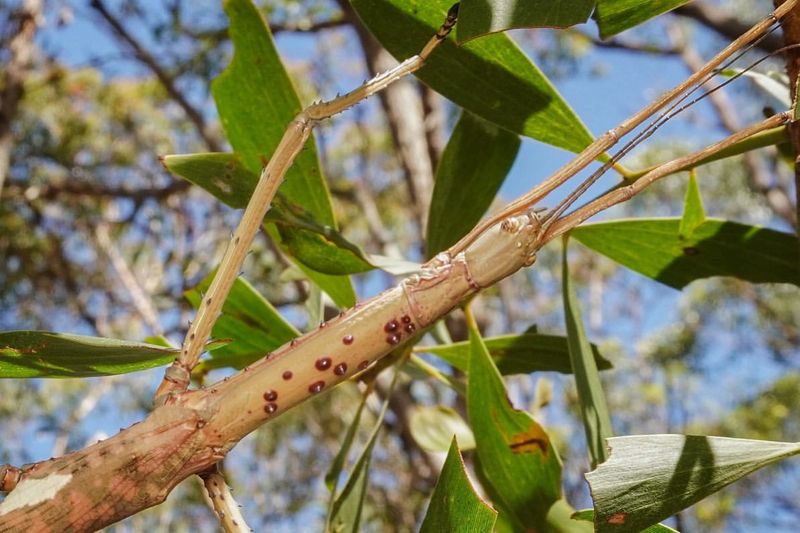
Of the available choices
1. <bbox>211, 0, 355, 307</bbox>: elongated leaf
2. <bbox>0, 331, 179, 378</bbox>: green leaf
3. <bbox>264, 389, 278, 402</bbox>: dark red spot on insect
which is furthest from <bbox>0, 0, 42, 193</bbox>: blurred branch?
<bbox>264, 389, 278, 402</bbox>: dark red spot on insect

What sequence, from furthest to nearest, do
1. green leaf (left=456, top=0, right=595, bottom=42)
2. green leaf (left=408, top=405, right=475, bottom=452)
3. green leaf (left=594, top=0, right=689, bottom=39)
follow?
green leaf (left=408, top=405, right=475, bottom=452) < green leaf (left=594, top=0, right=689, bottom=39) < green leaf (left=456, top=0, right=595, bottom=42)

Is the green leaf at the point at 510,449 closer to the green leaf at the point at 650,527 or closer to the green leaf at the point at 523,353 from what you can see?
the green leaf at the point at 523,353

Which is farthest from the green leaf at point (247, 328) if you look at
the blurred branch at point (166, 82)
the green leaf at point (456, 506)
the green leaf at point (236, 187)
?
the blurred branch at point (166, 82)

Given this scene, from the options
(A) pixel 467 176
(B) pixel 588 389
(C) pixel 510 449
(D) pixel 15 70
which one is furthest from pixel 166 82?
(B) pixel 588 389

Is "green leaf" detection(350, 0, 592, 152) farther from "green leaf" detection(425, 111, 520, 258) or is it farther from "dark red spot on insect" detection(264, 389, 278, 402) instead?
"dark red spot on insect" detection(264, 389, 278, 402)

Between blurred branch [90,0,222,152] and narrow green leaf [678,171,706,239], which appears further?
blurred branch [90,0,222,152]
